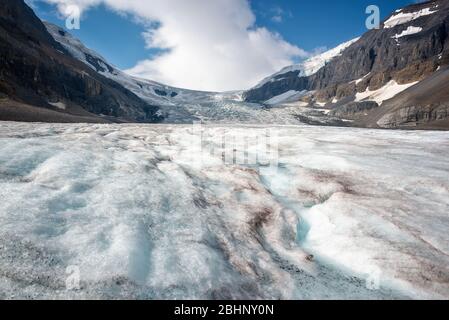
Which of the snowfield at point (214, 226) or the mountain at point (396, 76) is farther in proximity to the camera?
the mountain at point (396, 76)

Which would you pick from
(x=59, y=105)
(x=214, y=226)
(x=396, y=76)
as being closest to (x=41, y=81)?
(x=59, y=105)

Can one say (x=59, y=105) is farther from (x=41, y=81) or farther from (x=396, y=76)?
(x=396, y=76)

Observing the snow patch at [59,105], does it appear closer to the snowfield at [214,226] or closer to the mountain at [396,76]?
the snowfield at [214,226]

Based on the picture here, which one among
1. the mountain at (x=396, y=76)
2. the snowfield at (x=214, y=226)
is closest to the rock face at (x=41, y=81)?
the snowfield at (x=214, y=226)

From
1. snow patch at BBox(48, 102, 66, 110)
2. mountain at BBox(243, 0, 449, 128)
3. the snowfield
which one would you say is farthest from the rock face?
mountain at BBox(243, 0, 449, 128)

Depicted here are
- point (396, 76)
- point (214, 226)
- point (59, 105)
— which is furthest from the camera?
point (396, 76)

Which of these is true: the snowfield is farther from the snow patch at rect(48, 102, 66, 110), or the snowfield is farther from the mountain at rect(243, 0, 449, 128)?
the mountain at rect(243, 0, 449, 128)
